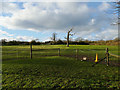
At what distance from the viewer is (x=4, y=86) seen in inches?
147

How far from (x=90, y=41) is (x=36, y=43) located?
27.0 metres

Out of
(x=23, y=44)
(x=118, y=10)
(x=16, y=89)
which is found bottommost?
(x=16, y=89)

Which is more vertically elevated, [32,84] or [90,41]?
[90,41]

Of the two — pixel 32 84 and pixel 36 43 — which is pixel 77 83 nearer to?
pixel 32 84

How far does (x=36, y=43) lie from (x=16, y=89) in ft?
112

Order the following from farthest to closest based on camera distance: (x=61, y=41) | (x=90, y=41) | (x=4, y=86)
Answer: (x=90, y=41) → (x=61, y=41) → (x=4, y=86)

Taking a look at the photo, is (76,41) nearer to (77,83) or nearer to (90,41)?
(90,41)

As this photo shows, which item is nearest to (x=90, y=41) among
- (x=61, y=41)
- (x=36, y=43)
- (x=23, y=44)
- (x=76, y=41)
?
(x=76, y=41)

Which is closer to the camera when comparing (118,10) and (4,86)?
(4,86)

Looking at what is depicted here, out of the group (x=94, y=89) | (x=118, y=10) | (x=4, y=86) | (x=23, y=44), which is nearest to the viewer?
(x=94, y=89)

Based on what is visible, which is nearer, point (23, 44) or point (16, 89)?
point (16, 89)

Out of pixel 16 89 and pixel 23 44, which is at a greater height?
pixel 23 44

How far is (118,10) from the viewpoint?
57.5 feet

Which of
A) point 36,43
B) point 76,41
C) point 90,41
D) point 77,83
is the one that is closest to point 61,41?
point 76,41
